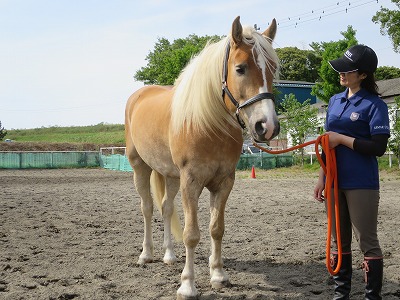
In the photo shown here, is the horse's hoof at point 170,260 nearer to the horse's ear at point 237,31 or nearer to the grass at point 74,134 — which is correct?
the horse's ear at point 237,31

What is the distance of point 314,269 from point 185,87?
7.26 feet

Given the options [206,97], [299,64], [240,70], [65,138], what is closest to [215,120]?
[206,97]

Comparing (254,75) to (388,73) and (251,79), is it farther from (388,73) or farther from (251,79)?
(388,73)

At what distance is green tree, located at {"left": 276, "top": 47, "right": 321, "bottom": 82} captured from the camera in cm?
6061

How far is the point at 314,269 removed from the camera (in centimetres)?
459

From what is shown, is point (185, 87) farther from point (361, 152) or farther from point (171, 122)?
point (361, 152)

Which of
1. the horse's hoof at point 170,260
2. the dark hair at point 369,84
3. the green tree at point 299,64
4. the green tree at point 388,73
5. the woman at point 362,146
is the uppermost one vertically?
the green tree at point 299,64

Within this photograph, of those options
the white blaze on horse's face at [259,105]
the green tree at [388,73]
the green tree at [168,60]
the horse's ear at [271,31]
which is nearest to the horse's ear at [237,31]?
the white blaze on horse's face at [259,105]

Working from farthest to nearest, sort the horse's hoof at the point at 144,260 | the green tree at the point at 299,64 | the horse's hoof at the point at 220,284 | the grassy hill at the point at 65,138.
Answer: the green tree at the point at 299,64
the grassy hill at the point at 65,138
the horse's hoof at the point at 144,260
the horse's hoof at the point at 220,284

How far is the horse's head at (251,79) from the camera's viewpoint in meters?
3.22

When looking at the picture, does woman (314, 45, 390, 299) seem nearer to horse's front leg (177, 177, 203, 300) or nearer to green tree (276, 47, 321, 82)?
horse's front leg (177, 177, 203, 300)

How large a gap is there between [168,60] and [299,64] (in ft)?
74.3

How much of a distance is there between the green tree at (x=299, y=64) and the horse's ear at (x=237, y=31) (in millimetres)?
58723

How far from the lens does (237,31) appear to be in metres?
3.46
